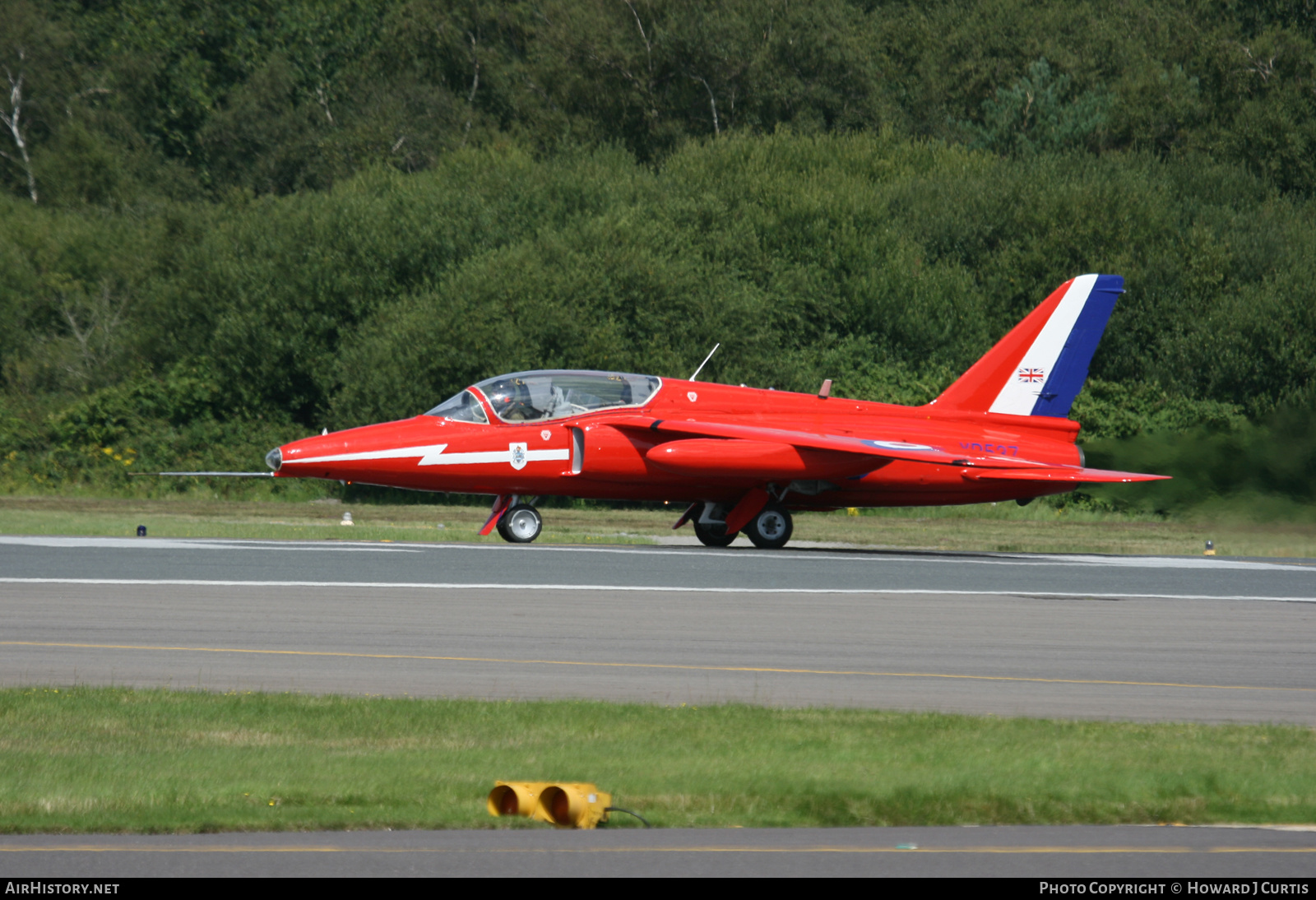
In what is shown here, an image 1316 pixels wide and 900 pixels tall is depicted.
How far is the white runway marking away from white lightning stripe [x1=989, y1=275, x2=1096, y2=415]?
2997mm

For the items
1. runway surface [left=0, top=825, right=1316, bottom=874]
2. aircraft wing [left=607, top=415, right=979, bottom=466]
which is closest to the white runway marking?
aircraft wing [left=607, top=415, right=979, bottom=466]

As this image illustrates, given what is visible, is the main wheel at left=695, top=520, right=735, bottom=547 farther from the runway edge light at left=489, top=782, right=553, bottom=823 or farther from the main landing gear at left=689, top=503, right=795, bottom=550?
the runway edge light at left=489, top=782, right=553, bottom=823

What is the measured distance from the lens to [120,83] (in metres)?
67.7

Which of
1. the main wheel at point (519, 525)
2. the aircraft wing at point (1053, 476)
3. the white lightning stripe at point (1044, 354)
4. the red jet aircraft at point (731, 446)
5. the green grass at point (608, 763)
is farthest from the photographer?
the white lightning stripe at point (1044, 354)

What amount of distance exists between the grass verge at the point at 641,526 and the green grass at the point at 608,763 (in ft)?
46.3

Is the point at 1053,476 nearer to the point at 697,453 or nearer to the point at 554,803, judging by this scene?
the point at 697,453

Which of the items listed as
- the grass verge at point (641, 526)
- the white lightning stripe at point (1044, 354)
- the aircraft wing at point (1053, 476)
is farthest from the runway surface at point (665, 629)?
the white lightning stripe at point (1044, 354)

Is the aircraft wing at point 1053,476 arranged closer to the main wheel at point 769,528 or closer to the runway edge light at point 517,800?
the main wheel at point 769,528

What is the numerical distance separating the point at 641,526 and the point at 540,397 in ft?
24.8

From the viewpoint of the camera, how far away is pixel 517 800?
6406 millimetres

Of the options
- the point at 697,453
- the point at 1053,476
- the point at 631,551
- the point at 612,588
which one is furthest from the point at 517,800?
the point at 1053,476

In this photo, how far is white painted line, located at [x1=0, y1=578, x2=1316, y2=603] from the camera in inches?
601

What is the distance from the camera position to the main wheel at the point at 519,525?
22.6 metres

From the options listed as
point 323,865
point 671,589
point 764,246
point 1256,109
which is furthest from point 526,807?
point 1256,109
